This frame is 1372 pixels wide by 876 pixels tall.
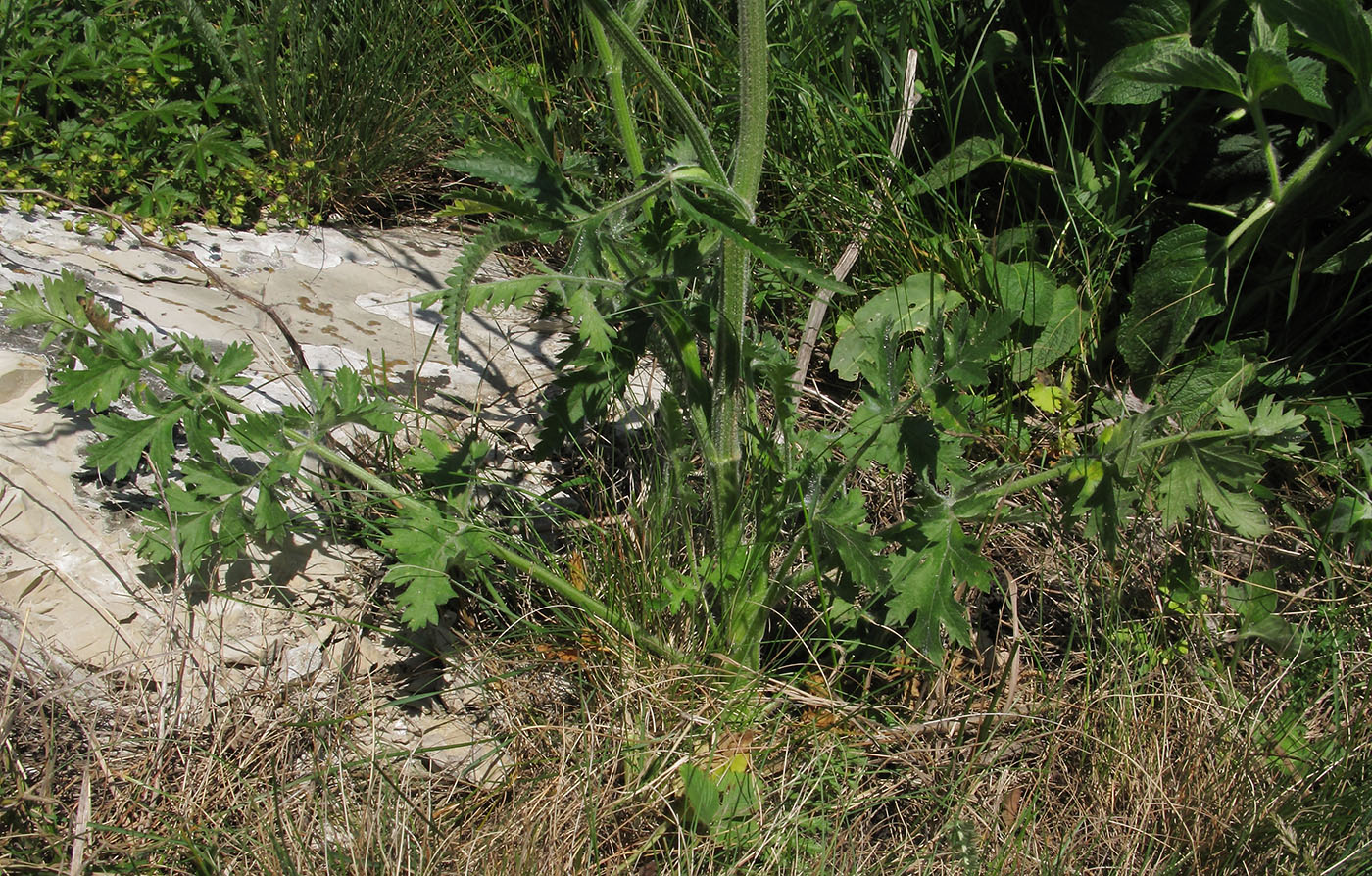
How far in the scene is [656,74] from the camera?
58.6 inches

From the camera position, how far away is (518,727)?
1.88 meters

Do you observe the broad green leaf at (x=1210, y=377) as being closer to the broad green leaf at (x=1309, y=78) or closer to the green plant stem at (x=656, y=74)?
the broad green leaf at (x=1309, y=78)

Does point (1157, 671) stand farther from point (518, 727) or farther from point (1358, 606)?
point (518, 727)

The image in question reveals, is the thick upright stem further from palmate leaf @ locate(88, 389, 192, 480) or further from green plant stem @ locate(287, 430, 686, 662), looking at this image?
palmate leaf @ locate(88, 389, 192, 480)

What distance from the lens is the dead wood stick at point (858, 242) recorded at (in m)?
2.48

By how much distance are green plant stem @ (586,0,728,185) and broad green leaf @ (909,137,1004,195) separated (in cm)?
117

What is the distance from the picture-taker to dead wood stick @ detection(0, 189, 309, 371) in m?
2.33

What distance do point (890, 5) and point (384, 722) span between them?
217 cm

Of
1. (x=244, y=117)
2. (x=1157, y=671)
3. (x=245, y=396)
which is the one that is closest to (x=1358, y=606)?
(x=1157, y=671)

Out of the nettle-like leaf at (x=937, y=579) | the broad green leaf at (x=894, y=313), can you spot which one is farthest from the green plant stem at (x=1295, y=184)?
the nettle-like leaf at (x=937, y=579)

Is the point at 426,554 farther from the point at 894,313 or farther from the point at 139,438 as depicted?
the point at 894,313

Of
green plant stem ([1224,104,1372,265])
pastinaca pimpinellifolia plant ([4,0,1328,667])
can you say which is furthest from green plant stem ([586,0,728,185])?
green plant stem ([1224,104,1372,265])

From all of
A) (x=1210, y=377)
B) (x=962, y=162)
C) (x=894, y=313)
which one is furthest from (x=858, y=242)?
(x=1210, y=377)

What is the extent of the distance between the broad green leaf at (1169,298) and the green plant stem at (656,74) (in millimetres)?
1315
